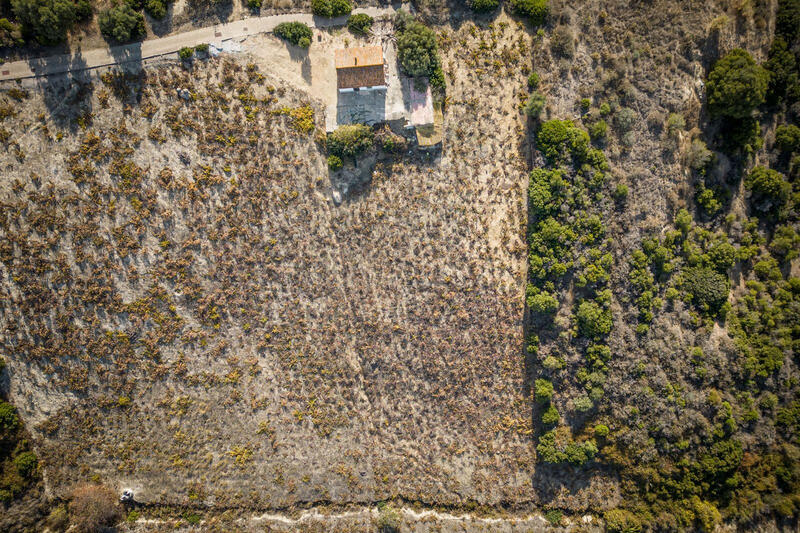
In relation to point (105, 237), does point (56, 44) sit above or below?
above

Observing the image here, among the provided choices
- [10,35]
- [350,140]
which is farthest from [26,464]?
[350,140]

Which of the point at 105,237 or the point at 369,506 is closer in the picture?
the point at 105,237

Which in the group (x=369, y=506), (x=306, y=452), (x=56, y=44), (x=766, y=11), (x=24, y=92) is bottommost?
(x=369, y=506)

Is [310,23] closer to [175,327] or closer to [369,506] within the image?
[175,327]

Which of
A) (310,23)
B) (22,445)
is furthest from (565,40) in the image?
(22,445)

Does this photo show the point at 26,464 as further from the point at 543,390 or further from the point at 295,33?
the point at 543,390
